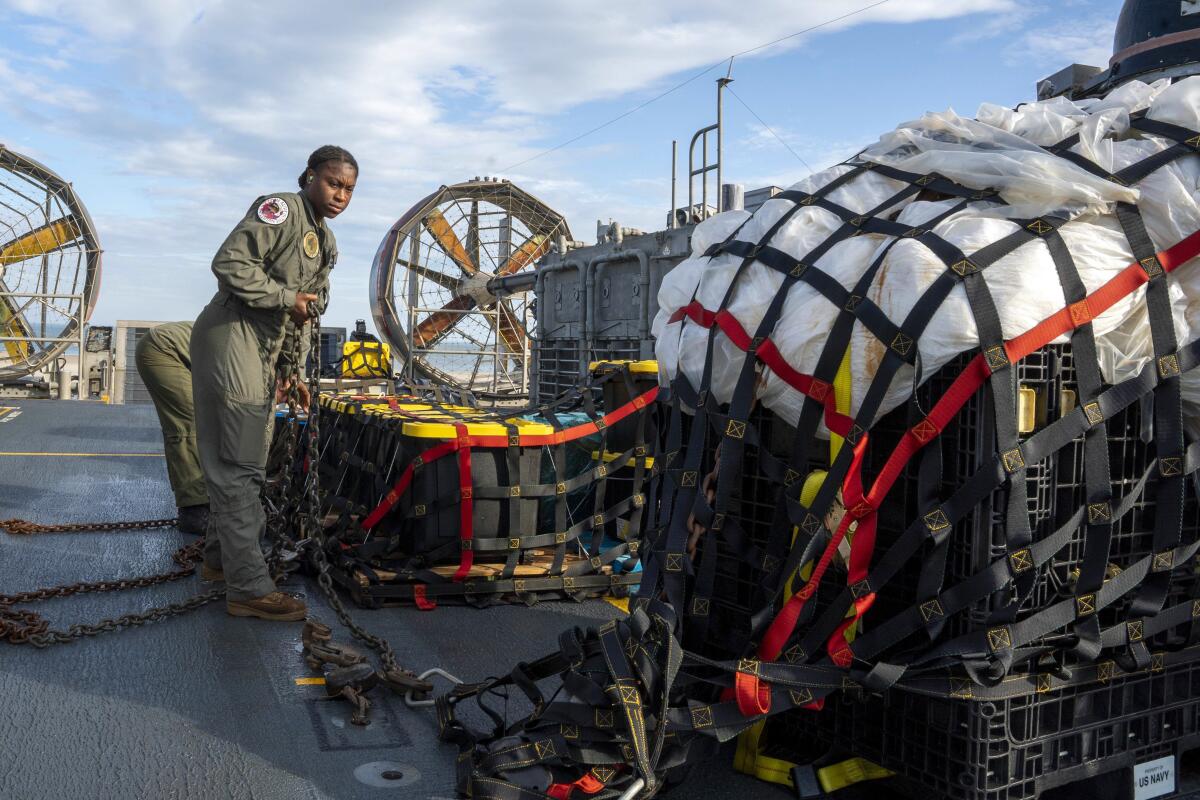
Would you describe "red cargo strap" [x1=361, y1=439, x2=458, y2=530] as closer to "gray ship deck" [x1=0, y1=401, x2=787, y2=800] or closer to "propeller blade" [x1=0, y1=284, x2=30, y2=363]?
"gray ship deck" [x1=0, y1=401, x2=787, y2=800]

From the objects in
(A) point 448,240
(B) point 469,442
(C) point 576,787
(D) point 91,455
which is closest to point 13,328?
(A) point 448,240

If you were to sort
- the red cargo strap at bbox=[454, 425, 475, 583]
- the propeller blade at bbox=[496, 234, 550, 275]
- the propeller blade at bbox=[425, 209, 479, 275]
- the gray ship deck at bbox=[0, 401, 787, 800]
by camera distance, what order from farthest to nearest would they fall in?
the propeller blade at bbox=[496, 234, 550, 275]
the propeller blade at bbox=[425, 209, 479, 275]
the red cargo strap at bbox=[454, 425, 475, 583]
the gray ship deck at bbox=[0, 401, 787, 800]

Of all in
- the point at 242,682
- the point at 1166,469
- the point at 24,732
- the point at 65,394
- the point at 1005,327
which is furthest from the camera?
the point at 65,394

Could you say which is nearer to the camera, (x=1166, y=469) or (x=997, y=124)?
(x=1166, y=469)

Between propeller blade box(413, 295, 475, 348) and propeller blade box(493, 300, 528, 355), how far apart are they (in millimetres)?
768

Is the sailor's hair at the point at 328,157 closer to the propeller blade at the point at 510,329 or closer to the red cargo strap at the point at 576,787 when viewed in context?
the red cargo strap at the point at 576,787

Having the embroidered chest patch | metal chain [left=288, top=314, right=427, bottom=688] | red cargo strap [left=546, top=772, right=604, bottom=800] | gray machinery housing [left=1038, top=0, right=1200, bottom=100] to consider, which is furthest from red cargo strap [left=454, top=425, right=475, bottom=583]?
gray machinery housing [left=1038, top=0, right=1200, bottom=100]

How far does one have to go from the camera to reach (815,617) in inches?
106

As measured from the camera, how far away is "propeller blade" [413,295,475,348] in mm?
22322

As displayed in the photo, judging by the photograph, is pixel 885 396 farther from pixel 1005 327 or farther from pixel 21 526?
pixel 21 526

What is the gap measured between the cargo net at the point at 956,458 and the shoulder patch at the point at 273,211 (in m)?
2.49

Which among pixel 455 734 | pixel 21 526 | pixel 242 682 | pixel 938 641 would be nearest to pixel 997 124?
pixel 938 641

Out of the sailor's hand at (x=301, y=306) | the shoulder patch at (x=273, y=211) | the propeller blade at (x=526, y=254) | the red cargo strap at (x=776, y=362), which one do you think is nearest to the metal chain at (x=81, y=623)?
the sailor's hand at (x=301, y=306)

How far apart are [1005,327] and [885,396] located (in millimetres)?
332
